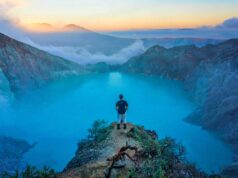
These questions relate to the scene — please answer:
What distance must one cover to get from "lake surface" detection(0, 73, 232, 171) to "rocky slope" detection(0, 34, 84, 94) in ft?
17.0

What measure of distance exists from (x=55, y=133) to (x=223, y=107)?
36974 mm

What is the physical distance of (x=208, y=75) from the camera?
354ft

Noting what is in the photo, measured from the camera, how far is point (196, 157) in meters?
56.4

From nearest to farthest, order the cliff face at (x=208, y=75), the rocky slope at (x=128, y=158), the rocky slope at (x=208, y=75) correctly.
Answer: the rocky slope at (x=128, y=158)
the rocky slope at (x=208, y=75)
the cliff face at (x=208, y=75)

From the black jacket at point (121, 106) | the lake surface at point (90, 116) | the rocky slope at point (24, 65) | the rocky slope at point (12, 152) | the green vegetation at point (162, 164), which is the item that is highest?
the rocky slope at point (24, 65)

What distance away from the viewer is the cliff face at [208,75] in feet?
235

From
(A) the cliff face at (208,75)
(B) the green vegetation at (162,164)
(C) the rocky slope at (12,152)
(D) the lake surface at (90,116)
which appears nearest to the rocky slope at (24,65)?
(D) the lake surface at (90,116)

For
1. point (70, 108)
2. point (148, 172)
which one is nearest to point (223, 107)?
point (70, 108)

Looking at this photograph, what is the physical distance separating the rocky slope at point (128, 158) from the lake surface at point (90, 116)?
24220 mm

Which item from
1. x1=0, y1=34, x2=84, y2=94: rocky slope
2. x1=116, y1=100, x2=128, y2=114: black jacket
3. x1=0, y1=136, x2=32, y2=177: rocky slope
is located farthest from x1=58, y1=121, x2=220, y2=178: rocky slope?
x1=0, y1=34, x2=84, y2=94: rocky slope

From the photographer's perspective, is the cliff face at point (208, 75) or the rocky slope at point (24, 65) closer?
the cliff face at point (208, 75)

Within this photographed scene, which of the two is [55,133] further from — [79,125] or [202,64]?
[202,64]

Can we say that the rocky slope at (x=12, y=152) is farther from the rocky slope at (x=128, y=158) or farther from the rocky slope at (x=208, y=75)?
the rocky slope at (x=128, y=158)

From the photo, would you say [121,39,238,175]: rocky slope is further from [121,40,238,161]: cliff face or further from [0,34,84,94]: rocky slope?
[0,34,84,94]: rocky slope
